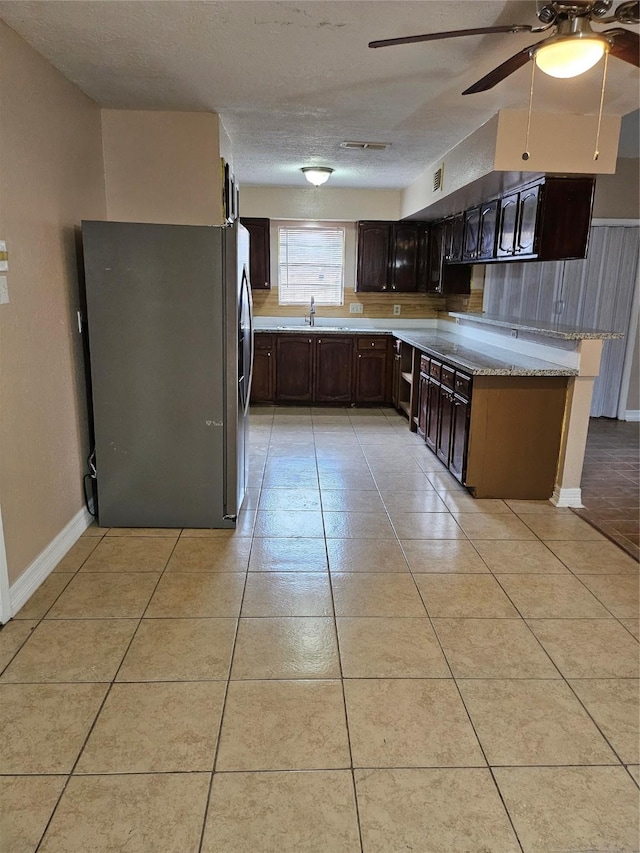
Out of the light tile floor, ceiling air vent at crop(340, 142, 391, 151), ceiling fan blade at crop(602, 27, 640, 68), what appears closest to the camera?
the light tile floor

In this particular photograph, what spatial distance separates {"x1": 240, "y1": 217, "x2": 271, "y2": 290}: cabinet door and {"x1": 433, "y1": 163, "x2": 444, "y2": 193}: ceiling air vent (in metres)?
2.25

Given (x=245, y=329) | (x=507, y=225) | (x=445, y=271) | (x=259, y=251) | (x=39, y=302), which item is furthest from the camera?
(x=259, y=251)

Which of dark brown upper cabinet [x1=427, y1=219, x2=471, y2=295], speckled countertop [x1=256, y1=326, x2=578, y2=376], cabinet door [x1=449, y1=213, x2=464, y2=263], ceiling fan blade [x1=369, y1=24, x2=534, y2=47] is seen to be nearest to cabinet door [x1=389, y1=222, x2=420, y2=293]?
dark brown upper cabinet [x1=427, y1=219, x2=471, y2=295]

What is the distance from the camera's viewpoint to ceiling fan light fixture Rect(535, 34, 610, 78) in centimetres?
190

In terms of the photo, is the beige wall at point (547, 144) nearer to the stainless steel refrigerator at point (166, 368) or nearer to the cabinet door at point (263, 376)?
the stainless steel refrigerator at point (166, 368)

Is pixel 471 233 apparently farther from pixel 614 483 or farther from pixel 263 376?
pixel 263 376

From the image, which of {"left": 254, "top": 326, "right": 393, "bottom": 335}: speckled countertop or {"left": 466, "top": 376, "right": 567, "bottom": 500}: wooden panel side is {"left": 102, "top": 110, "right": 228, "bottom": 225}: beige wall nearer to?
{"left": 466, "top": 376, "right": 567, "bottom": 500}: wooden panel side

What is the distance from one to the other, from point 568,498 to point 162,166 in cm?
334

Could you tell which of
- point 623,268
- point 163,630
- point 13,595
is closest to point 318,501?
point 163,630

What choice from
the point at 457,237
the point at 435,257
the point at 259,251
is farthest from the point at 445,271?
the point at 259,251

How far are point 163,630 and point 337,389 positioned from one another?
4397 millimetres

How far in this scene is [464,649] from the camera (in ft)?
7.37

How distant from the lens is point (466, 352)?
450 centimetres

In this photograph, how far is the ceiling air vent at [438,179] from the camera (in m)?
4.59
